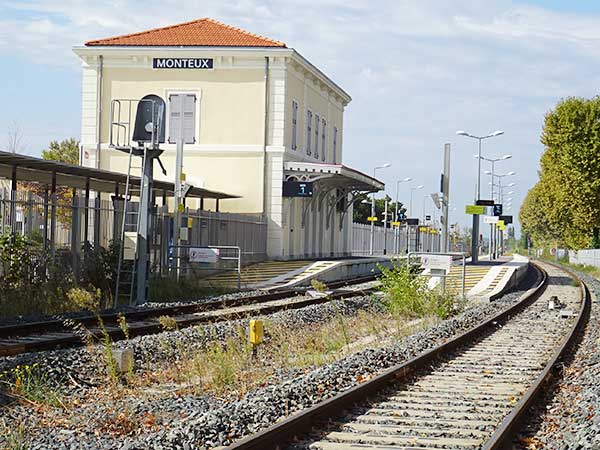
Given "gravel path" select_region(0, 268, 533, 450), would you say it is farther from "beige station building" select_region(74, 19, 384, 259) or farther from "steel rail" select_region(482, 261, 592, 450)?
"beige station building" select_region(74, 19, 384, 259)

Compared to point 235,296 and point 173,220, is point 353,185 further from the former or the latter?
point 235,296

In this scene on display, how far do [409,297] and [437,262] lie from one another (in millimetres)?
2513

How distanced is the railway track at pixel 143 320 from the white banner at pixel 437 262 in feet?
8.68

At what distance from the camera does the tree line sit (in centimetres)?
5638

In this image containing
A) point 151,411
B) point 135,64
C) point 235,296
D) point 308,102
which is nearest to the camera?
point 151,411

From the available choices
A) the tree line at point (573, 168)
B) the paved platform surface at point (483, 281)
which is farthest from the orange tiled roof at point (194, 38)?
the tree line at point (573, 168)

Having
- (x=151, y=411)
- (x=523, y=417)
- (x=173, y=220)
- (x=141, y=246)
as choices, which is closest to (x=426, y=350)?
(x=523, y=417)

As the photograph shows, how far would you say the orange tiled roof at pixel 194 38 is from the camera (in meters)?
44.4

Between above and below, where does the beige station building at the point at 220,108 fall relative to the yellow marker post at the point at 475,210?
above

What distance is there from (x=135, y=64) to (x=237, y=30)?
5121 mm

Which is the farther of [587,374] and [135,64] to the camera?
[135,64]

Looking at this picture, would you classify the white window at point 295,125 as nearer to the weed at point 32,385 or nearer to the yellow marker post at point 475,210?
the yellow marker post at point 475,210

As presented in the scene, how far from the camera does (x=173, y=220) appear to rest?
2961 cm

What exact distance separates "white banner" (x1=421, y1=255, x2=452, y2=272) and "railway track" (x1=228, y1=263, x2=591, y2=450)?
6.73 meters
